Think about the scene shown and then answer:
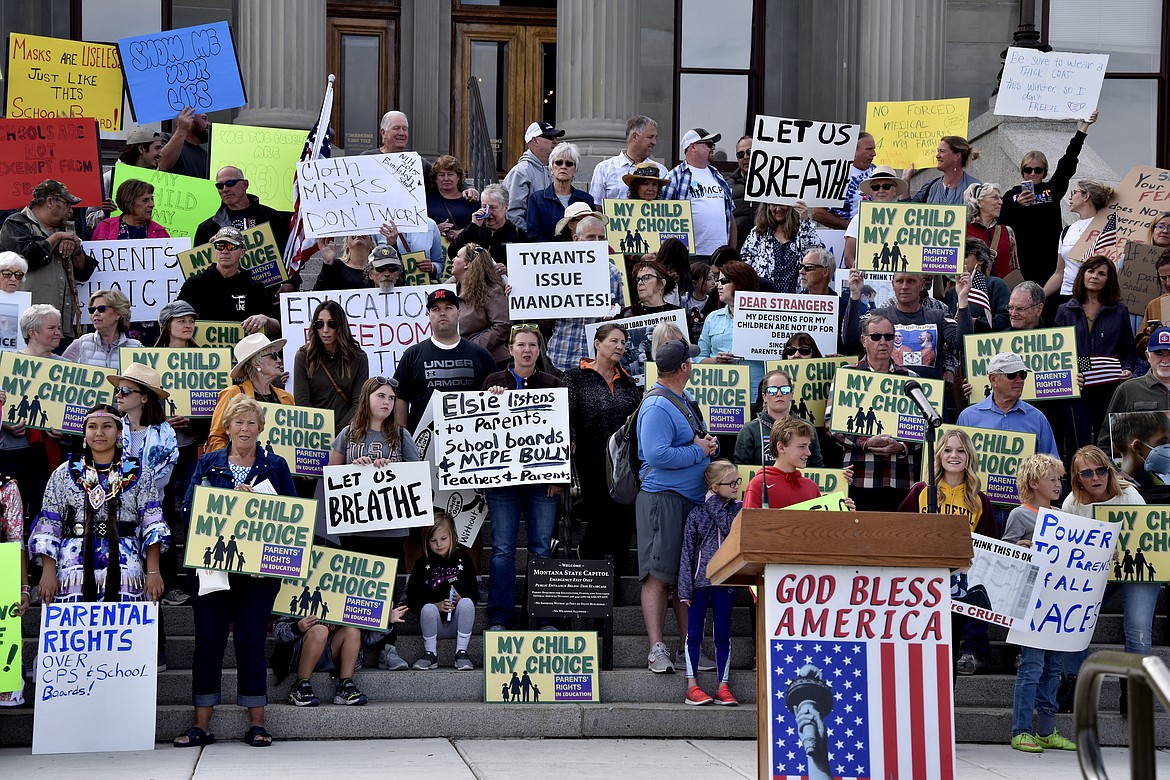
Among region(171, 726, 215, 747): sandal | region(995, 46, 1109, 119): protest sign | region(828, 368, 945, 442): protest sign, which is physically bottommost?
region(171, 726, 215, 747): sandal

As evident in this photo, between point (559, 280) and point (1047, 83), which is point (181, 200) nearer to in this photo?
point (559, 280)

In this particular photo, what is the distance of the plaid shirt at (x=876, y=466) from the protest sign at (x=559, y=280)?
6.72 feet

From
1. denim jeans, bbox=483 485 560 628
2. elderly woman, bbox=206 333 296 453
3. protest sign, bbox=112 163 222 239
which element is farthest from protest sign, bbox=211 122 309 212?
denim jeans, bbox=483 485 560 628

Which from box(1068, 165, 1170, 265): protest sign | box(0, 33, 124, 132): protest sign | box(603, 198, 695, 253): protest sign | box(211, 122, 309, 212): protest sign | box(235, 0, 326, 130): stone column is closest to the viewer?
box(603, 198, 695, 253): protest sign

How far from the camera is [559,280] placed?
504 inches

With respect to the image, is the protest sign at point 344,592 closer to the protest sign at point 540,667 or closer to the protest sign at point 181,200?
the protest sign at point 540,667

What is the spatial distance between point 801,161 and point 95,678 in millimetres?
8038

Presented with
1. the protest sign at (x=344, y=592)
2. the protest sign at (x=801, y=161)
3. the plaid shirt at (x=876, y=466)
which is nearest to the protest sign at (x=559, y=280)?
the plaid shirt at (x=876, y=466)

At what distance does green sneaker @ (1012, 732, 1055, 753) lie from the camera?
404 inches

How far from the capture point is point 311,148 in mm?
14602

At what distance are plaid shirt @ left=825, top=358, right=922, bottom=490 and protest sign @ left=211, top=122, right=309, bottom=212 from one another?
20.3 ft

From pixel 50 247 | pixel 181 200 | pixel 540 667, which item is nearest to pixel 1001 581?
pixel 540 667

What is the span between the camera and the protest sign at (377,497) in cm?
1076

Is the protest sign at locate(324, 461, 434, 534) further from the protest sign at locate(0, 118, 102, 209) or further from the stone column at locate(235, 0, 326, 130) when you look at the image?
the stone column at locate(235, 0, 326, 130)
